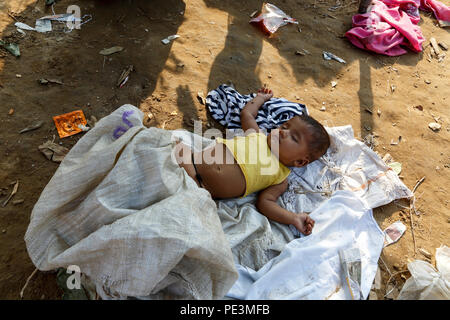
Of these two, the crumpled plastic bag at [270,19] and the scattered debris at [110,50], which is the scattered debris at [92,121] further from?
the crumpled plastic bag at [270,19]

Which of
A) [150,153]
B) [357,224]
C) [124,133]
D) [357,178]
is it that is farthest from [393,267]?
[124,133]

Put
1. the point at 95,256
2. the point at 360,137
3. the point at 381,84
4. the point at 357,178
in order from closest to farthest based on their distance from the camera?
the point at 95,256 < the point at 357,178 < the point at 360,137 < the point at 381,84

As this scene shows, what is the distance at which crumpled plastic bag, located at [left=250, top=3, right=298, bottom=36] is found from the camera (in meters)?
4.48

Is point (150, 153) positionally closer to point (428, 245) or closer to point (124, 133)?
point (124, 133)

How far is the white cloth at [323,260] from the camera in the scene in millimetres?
2156

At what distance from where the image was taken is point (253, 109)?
324cm

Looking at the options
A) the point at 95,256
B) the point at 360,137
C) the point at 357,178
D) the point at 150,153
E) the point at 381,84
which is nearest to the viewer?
the point at 95,256

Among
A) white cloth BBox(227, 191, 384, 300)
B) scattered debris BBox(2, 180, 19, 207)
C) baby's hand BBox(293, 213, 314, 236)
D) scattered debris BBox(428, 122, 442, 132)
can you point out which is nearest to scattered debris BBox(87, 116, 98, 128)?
scattered debris BBox(2, 180, 19, 207)

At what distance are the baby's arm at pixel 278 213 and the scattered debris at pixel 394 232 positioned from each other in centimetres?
74

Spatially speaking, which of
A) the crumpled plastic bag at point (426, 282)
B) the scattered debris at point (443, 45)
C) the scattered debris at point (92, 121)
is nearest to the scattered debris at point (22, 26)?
the scattered debris at point (92, 121)

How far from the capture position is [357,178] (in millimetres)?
3014

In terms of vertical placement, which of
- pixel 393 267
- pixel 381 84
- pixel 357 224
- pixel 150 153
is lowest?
pixel 393 267

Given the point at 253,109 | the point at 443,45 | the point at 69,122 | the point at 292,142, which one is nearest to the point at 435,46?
the point at 443,45

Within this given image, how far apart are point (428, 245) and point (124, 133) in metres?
2.73
